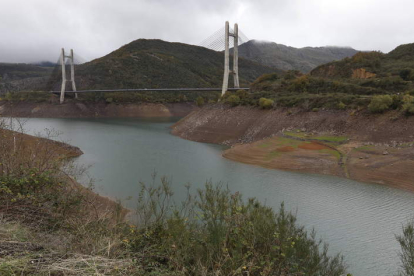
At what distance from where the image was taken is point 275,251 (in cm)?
404

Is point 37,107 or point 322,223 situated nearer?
point 322,223

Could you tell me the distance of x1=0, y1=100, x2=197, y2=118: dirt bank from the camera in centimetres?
4741

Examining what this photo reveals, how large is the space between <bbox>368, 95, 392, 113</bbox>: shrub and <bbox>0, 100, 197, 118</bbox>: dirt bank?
36470 millimetres

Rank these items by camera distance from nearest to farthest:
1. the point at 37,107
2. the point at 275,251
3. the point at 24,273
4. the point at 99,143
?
the point at 24,273
the point at 275,251
the point at 99,143
the point at 37,107

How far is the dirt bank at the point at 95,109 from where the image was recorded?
47406 mm

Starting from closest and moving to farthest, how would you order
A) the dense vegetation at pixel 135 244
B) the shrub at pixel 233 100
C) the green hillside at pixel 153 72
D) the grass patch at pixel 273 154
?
the dense vegetation at pixel 135 244
the grass patch at pixel 273 154
the shrub at pixel 233 100
the green hillside at pixel 153 72


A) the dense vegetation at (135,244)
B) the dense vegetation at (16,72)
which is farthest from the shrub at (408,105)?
the dense vegetation at (16,72)

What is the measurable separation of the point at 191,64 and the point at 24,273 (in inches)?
2808

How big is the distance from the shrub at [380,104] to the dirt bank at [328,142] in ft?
1.29

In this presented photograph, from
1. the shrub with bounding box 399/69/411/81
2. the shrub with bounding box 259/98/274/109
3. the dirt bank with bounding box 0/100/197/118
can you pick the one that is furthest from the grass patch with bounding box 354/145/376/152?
the dirt bank with bounding box 0/100/197/118

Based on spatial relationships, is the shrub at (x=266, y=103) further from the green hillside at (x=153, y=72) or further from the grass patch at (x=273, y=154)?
the green hillside at (x=153, y=72)

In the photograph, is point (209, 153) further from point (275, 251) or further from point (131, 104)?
point (131, 104)

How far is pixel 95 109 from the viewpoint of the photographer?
49.9 m

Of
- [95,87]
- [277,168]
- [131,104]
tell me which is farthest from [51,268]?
[95,87]
